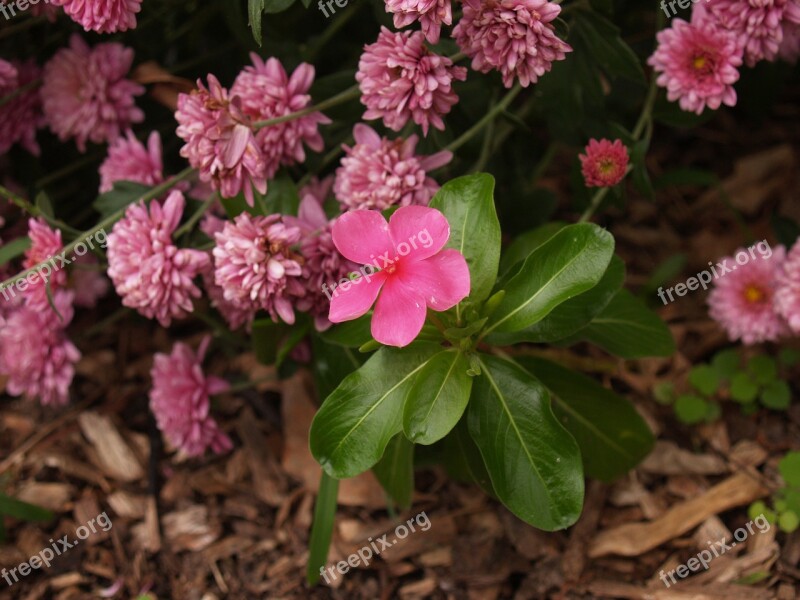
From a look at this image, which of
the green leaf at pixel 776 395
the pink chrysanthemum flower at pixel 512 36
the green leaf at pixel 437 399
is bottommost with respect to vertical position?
the green leaf at pixel 776 395

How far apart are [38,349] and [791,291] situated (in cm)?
161

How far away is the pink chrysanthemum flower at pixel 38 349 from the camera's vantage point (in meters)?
1.79

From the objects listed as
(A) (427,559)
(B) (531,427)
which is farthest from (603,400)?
(A) (427,559)

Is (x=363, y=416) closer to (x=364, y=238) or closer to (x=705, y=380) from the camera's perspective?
(x=364, y=238)

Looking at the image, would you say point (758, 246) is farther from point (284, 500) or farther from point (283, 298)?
point (284, 500)

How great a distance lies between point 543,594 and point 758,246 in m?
0.91

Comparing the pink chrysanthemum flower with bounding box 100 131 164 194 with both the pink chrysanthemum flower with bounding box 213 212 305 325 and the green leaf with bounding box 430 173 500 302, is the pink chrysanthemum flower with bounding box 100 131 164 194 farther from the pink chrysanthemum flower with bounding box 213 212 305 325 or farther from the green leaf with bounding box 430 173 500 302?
the green leaf with bounding box 430 173 500 302

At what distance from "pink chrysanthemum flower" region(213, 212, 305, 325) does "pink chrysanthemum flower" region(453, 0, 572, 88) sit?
44 centimetres

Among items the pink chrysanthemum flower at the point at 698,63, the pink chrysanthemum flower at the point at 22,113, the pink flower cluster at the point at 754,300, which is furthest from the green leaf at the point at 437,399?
the pink chrysanthemum flower at the point at 22,113

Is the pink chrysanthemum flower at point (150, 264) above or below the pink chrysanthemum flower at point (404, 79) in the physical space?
below

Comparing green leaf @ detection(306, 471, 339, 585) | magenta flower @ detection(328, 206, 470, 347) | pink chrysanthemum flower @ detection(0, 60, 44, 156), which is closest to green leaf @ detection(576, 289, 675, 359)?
magenta flower @ detection(328, 206, 470, 347)

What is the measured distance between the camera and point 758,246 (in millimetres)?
1833

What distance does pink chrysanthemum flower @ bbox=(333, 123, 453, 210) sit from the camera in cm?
146

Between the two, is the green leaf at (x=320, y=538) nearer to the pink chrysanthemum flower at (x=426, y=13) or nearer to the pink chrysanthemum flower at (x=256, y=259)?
the pink chrysanthemum flower at (x=256, y=259)
